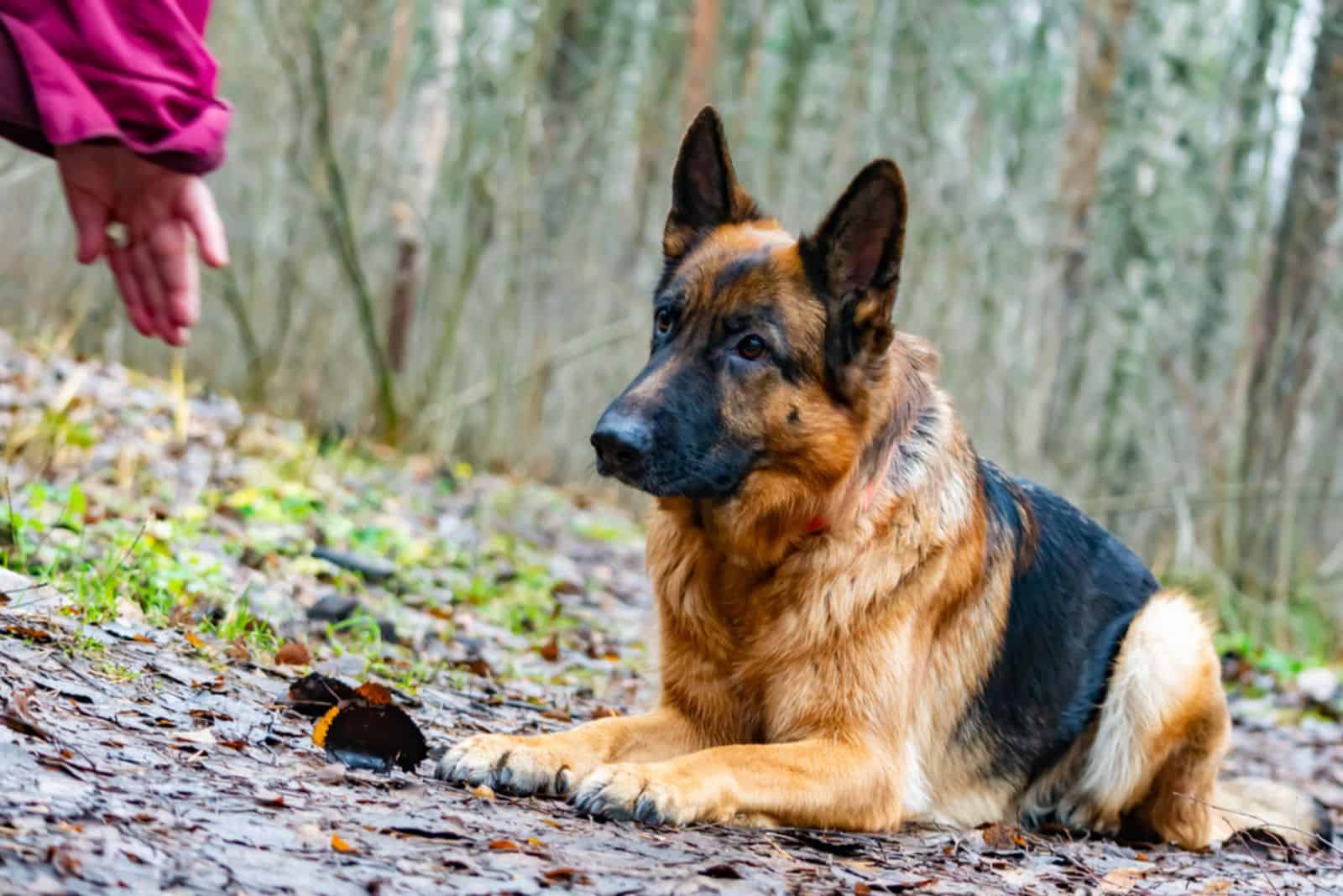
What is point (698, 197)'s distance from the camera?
15.5ft

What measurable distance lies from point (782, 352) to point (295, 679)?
1.96m

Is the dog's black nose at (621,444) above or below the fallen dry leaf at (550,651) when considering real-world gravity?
above

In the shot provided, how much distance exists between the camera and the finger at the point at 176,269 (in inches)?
97.0

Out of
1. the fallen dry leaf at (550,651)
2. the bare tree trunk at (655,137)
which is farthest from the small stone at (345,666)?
the bare tree trunk at (655,137)

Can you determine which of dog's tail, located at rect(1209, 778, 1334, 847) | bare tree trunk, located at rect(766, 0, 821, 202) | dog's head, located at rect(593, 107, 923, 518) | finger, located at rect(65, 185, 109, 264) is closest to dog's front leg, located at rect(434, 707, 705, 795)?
dog's head, located at rect(593, 107, 923, 518)

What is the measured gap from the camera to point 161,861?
2.46 metres

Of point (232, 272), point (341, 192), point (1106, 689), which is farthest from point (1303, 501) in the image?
point (232, 272)

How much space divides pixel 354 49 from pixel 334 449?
149 inches

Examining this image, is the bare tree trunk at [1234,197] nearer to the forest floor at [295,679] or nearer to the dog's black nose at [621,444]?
the forest floor at [295,679]

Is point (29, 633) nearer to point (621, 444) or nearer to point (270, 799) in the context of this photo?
point (270, 799)

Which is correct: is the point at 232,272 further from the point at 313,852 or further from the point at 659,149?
the point at 313,852

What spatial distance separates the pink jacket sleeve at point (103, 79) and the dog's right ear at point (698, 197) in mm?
2461

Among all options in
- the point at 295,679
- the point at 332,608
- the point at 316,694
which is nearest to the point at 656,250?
the point at 332,608

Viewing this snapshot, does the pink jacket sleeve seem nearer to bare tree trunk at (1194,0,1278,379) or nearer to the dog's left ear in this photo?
the dog's left ear
